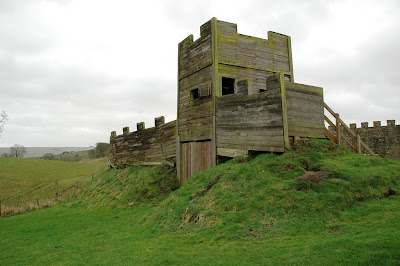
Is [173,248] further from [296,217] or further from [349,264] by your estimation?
[349,264]

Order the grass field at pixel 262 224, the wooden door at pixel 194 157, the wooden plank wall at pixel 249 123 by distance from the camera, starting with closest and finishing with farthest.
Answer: the grass field at pixel 262 224, the wooden plank wall at pixel 249 123, the wooden door at pixel 194 157

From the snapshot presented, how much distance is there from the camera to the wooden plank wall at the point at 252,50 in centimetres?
Answer: 1411

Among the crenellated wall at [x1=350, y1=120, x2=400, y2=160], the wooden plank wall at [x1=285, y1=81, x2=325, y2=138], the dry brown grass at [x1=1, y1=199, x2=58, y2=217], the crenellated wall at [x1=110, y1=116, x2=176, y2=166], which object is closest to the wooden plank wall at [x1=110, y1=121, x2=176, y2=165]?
the crenellated wall at [x1=110, y1=116, x2=176, y2=166]

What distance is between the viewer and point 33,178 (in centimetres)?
3766

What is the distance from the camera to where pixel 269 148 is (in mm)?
10641

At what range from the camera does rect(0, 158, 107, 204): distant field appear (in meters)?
29.9

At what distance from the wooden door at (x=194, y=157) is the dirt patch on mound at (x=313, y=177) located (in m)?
5.83

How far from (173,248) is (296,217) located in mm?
3500

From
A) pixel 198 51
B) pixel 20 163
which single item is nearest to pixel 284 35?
pixel 198 51

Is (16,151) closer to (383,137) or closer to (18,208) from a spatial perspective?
(18,208)

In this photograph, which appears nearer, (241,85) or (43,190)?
(241,85)

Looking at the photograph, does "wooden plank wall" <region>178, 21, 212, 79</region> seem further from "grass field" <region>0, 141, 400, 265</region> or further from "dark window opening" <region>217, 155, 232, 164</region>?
"grass field" <region>0, 141, 400, 265</region>

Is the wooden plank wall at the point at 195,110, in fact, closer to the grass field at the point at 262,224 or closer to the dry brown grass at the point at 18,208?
the grass field at the point at 262,224

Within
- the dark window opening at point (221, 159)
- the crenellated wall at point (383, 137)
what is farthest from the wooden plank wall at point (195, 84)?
the crenellated wall at point (383, 137)
